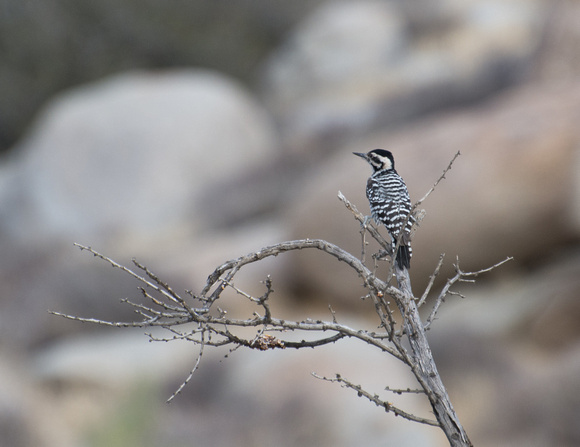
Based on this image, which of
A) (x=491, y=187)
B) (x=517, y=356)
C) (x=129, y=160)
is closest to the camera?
(x=517, y=356)

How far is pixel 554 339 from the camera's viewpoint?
12.9 m

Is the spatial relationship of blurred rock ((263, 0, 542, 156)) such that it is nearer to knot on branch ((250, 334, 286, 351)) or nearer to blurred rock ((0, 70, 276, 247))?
blurred rock ((0, 70, 276, 247))

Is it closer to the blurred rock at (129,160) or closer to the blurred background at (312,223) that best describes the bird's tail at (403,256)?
the blurred background at (312,223)

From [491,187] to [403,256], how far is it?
33.1ft

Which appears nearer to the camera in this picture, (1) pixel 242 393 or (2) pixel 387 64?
(1) pixel 242 393

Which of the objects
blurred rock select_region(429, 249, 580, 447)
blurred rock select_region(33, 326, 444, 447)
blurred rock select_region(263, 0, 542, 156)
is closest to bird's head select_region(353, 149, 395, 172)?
blurred rock select_region(33, 326, 444, 447)

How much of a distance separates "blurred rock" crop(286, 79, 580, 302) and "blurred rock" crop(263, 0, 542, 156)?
27.6ft

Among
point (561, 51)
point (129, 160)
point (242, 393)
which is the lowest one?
point (242, 393)

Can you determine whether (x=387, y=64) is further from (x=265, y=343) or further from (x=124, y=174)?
(x=265, y=343)

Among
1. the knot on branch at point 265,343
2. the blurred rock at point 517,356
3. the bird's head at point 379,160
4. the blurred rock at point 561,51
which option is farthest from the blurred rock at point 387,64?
the knot on branch at point 265,343

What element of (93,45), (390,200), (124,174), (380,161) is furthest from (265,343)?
(93,45)

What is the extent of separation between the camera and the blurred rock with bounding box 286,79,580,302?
1355cm

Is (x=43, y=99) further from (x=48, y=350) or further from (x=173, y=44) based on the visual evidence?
(x=48, y=350)

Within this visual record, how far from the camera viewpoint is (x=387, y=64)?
1225 inches
